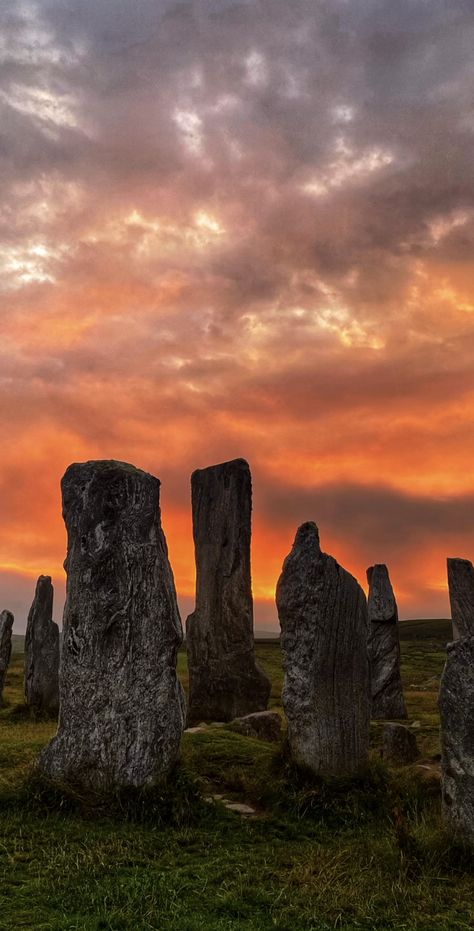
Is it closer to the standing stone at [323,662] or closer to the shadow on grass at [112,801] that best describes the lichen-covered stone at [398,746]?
the standing stone at [323,662]

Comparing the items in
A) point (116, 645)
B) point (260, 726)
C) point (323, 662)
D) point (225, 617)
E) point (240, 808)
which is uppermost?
point (225, 617)

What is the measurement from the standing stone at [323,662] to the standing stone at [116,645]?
217 cm

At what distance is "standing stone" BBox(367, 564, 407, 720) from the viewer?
24844 mm

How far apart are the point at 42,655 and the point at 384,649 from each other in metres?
12.1

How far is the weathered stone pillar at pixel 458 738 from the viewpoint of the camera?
Answer: 9766 mm

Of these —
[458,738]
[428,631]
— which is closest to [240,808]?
[458,738]

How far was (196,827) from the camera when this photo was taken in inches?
440

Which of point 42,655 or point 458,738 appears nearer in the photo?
point 458,738

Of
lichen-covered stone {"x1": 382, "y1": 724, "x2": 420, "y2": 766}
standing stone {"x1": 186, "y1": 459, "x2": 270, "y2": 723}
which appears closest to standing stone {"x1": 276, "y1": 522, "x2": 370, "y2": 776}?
lichen-covered stone {"x1": 382, "y1": 724, "x2": 420, "y2": 766}

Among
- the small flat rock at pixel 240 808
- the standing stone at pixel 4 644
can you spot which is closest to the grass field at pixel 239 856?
the small flat rock at pixel 240 808

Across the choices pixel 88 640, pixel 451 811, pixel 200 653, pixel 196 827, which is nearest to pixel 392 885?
pixel 451 811

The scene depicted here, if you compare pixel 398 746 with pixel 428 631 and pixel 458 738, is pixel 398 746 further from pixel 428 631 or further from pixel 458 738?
pixel 428 631

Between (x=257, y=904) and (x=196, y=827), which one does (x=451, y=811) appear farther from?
(x=196, y=827)

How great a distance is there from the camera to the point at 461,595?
75.3 feet
